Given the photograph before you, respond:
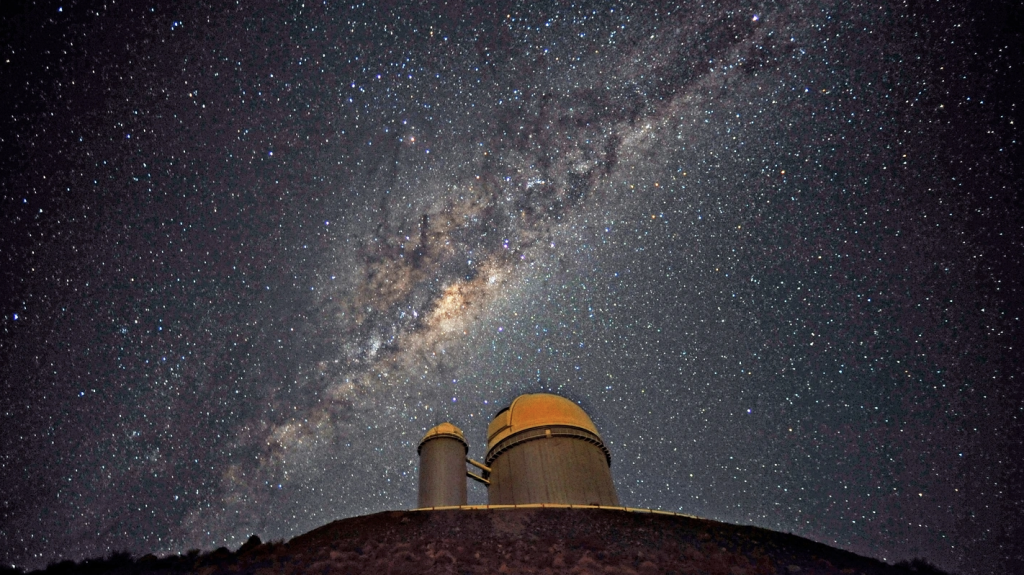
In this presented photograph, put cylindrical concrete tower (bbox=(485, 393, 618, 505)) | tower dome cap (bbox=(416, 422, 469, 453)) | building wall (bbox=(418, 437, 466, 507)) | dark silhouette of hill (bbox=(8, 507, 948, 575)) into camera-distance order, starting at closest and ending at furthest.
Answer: dark silhouette of hill (bbox=(8, 507, 948, 575)) < building wall (bbox=(418, 437, 466, 507)) < cylindrical concrete tower (bbox=(485, 393, 618, 505)) < tower dome cap (bbox=(416, 422, 469, 453))

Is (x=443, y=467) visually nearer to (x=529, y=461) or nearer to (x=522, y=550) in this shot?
(x=529, y=461)

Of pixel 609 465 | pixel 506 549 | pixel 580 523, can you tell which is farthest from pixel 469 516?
pixel 609 465

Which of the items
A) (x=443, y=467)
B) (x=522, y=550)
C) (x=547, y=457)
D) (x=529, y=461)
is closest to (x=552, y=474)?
(x=547, y=457)

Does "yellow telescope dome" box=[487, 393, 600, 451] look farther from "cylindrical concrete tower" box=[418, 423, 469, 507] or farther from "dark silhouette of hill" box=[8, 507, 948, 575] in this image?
"dark silhouette of hill" box=[8, 507, 948, 575]

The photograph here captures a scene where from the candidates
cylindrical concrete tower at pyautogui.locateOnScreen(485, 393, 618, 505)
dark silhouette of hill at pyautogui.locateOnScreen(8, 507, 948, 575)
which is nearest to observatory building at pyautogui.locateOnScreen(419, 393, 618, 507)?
cylindrical concrete tower at pyautogui.locateOnScreen(485, 393, 618, 505)

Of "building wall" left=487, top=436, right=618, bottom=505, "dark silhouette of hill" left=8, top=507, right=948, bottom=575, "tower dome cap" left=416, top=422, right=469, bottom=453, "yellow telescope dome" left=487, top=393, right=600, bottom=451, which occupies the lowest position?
"dark silhouette of hill" left=8, top=507, right=948, bottom=575

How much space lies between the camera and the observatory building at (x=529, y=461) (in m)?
13.8

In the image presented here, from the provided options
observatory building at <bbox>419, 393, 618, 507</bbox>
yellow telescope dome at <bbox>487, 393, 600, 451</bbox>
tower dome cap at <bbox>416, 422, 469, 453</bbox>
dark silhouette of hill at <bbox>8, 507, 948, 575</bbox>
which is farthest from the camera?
yellow telescope dome at <bbox>487, 393, 600, 451</bbox>

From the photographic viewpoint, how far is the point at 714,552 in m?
9.98

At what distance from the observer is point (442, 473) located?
45.1 ft

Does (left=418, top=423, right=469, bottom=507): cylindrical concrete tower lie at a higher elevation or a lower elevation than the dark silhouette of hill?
higher

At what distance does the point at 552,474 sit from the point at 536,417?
205 centimetres

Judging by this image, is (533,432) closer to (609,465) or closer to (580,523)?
(609,465)

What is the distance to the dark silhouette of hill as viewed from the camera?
8.80 metres
